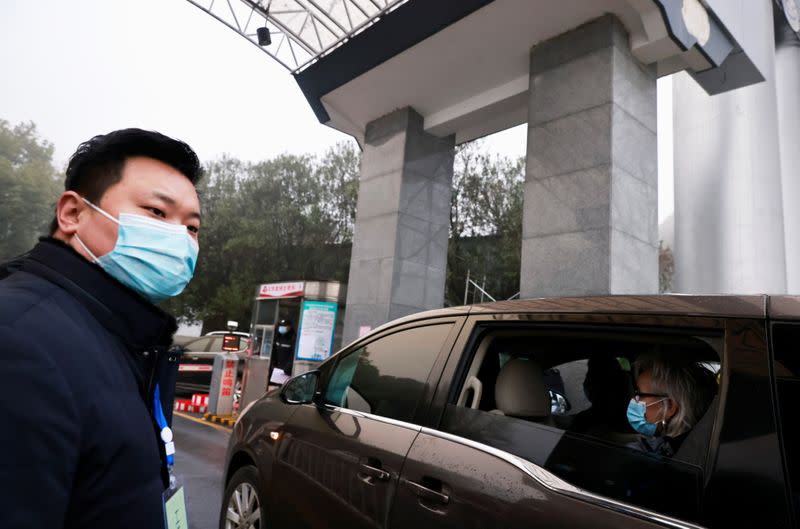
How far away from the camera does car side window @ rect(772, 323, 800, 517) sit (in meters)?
1.19

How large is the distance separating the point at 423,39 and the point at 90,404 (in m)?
9.09

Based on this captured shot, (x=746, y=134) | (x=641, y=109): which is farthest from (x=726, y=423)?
(x=746, y=134)

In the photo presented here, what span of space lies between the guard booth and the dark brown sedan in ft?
26.1

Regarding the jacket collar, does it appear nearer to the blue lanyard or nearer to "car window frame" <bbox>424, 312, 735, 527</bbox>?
the blue lanyard

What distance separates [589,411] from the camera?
8.19 feet

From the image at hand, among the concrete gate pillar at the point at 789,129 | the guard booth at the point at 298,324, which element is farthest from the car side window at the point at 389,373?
the concrete gate pillar at the point at 789,129

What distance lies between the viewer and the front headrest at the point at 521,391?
6.72 feet

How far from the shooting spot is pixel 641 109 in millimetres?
7883

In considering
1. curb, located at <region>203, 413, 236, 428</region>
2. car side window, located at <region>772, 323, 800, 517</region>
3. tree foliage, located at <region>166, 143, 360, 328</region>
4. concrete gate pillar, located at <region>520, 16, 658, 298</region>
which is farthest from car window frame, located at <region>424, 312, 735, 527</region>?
tree foliage, located at <region>166, 143, 360, 328</region>

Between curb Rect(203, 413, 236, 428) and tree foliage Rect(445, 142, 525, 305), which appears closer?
curb Rect(203, 413, 236, 428)

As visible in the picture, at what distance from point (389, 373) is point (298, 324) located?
Result: 9.47 meters

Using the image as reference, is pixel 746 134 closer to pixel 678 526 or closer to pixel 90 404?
pixel 678 526

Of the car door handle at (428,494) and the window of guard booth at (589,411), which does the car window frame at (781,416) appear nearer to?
the window of guard booth at (589,411)

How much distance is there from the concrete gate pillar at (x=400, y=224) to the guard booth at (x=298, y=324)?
70 centimetres
